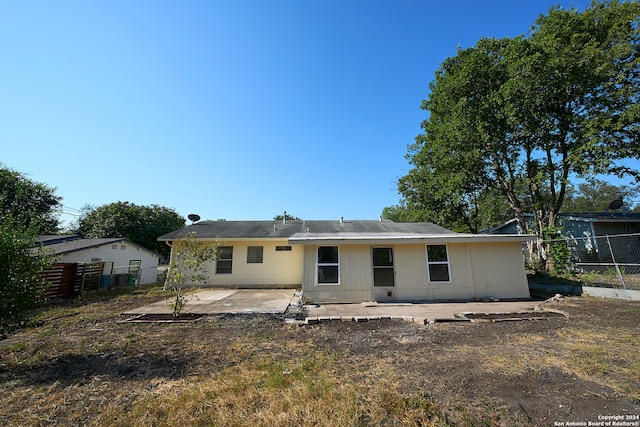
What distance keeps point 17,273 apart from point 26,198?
102 ft

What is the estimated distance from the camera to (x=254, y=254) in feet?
43.1

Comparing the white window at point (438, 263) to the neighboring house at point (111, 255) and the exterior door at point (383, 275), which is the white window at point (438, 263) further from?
the neighboring house at point (111, 255)

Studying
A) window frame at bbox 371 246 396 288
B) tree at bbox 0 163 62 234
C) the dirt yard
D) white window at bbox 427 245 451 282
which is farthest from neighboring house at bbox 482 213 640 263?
tree at bbox 0 163 62 234

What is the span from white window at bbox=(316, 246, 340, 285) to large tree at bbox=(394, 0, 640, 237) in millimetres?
10919

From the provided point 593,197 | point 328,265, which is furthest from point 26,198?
point 593,197

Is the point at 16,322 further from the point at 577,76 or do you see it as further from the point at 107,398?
the point at 577,76

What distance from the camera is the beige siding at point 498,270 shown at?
9211mm

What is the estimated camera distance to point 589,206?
3803 cm

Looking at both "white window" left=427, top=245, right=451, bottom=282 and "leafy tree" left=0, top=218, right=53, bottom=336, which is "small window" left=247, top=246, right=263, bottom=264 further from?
"leafy tree" left=0, top=218, right=53, bottom=336

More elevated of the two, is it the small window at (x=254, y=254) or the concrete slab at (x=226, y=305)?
the small window at (x=254, y=254)

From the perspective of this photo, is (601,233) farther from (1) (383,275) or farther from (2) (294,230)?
(2) (294,230)

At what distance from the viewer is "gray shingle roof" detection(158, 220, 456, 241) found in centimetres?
1298

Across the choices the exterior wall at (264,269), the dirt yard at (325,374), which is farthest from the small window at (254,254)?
the dirt yard at (325,374)

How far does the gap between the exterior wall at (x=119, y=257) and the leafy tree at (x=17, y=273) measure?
10.3 meters
